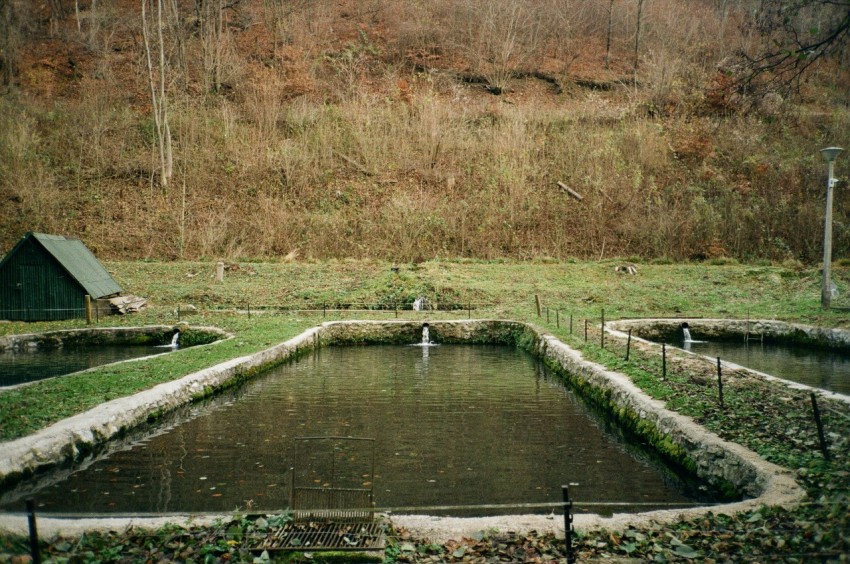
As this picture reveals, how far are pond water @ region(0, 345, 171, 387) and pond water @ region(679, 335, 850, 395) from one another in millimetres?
17619

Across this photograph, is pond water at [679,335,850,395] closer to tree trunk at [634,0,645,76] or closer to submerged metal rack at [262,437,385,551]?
submerged metal rack at [262,437,385,551]

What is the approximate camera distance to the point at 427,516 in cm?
709

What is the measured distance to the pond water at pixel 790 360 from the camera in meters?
14.6

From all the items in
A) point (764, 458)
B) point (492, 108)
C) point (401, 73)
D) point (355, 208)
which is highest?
point (401, 73)

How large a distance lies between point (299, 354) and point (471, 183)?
78.3 feet

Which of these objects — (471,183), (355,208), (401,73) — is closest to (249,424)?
(355,208)

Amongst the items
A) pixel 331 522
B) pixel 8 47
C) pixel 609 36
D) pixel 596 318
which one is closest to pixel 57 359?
pixel 331 522

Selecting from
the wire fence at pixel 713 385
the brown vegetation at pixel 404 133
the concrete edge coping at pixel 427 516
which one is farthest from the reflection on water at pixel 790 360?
the brown vegetation at pixel 404 133

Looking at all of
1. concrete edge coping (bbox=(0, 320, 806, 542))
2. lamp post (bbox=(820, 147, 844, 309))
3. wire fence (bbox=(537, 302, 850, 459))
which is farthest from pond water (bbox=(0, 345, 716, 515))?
lamp post (bbox=(820, 147, 844, 309))

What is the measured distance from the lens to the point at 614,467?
9.57 metres

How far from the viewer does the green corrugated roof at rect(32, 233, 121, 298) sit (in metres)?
24.4

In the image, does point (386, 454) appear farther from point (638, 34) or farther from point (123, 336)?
point (638, 34)

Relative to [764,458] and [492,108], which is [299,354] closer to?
[764,458]

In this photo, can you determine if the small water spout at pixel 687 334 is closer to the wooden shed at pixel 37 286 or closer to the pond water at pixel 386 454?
the pond water at pixel 386 454
